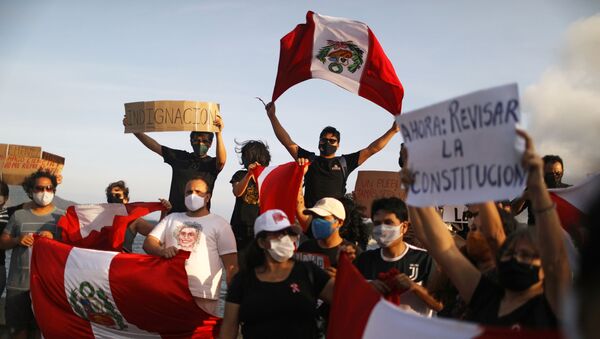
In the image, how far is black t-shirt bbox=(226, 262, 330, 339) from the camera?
4.45 metres

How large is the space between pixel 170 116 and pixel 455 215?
3.22 metres

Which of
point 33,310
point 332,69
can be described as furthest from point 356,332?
point 332,69

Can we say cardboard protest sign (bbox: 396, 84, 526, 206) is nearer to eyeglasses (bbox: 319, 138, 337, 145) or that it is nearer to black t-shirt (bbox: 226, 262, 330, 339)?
black t-shirt (bbox: 226, 262, 330, 339)

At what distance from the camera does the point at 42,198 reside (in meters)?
7.24

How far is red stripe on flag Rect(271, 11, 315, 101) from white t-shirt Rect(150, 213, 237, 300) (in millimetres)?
2356

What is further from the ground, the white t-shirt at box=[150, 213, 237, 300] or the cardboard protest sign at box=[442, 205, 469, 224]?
the cardboard protest sign at box=[442, 205, 469, 224]

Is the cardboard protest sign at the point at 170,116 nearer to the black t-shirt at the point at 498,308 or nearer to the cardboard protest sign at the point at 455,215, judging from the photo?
the cardboard protest sign at the point at 455,215

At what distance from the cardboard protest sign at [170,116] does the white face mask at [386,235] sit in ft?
11.1

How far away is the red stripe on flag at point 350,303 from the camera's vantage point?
388cm

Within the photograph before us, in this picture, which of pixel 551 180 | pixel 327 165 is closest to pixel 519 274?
pixel 327 165

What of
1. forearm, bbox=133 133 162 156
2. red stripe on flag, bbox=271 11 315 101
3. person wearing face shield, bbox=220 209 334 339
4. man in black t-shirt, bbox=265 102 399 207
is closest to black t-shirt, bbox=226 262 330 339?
person wearing face shield, bbox=220 209 334 339

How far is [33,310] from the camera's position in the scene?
23.2ft

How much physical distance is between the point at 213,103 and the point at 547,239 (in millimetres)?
5344

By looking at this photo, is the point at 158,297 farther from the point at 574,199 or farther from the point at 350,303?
the point at 574,199
